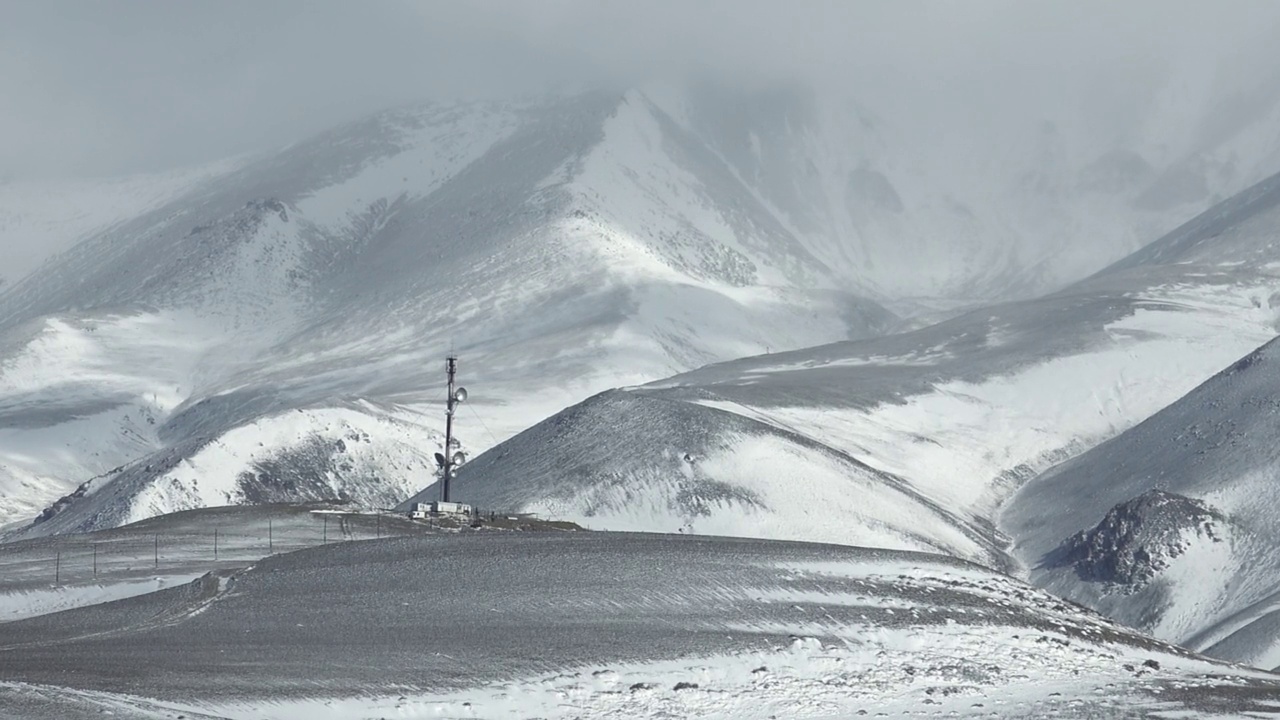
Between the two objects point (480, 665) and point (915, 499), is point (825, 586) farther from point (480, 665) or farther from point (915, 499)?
point (915, 499)

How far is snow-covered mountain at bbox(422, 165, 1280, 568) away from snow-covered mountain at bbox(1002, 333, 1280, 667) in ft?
9.10

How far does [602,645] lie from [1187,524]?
256 ft

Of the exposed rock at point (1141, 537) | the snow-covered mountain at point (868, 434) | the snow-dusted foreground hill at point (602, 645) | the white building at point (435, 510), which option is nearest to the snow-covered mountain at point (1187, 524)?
the exposed rock at point (1141, 537)

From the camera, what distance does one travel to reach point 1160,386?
173125mm

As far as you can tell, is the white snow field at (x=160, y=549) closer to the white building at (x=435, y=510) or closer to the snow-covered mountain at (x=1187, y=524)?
the white building at (x=435, y=510)

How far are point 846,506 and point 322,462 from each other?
52953 mm

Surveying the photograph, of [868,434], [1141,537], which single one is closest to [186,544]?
[1141,537]

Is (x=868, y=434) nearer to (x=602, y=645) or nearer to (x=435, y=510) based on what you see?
(x=435, y=510)

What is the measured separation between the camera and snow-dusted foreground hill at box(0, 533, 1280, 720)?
39.0 m

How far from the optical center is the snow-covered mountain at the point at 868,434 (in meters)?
102

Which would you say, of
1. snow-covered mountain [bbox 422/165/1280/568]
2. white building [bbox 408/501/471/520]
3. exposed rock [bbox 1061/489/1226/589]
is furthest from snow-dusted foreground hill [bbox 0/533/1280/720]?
exposed rock [bbox 1061/489/1226/589]

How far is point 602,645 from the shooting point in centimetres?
4316

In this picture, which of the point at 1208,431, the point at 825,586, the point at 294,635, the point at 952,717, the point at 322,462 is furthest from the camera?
the point at 322,462

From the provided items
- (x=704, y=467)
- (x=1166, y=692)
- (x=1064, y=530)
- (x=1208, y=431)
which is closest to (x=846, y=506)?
(x=704, y=467)
